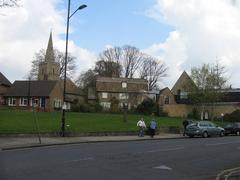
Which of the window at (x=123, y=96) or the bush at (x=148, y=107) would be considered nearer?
the bush at (x=148, y=107)

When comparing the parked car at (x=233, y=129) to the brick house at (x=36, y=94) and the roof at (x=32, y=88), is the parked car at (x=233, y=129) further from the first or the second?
the roof at (x=32, y=88)

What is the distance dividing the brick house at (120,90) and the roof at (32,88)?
17.8 meters

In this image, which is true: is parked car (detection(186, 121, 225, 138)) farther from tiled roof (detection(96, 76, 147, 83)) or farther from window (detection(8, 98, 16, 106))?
tiled roof (detection(96, 76, 147, 83))

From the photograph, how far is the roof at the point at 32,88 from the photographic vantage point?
9790 cm

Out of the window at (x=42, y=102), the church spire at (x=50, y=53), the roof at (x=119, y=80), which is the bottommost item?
the window at (x=42, y=102)

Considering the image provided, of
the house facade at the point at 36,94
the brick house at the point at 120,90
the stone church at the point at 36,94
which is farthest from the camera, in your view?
the brick house at the point at 120,90

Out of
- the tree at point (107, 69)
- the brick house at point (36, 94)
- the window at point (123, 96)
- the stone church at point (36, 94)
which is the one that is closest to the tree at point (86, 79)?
the tree at point (107, 69)

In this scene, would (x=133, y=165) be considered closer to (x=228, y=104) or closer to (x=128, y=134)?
(x=128, y=134)

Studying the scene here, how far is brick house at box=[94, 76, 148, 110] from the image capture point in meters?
113

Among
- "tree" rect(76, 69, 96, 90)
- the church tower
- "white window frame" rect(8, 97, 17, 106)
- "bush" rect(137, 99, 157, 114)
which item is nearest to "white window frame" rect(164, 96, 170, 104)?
"tree" rect(76, 69, 96, 90)

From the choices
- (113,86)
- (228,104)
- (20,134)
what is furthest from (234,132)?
(113,86)

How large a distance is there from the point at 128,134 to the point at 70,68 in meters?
65.5

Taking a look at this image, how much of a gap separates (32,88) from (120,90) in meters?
25.6

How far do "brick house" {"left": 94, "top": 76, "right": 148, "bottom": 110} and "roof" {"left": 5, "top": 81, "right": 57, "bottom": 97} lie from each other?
17.8m
